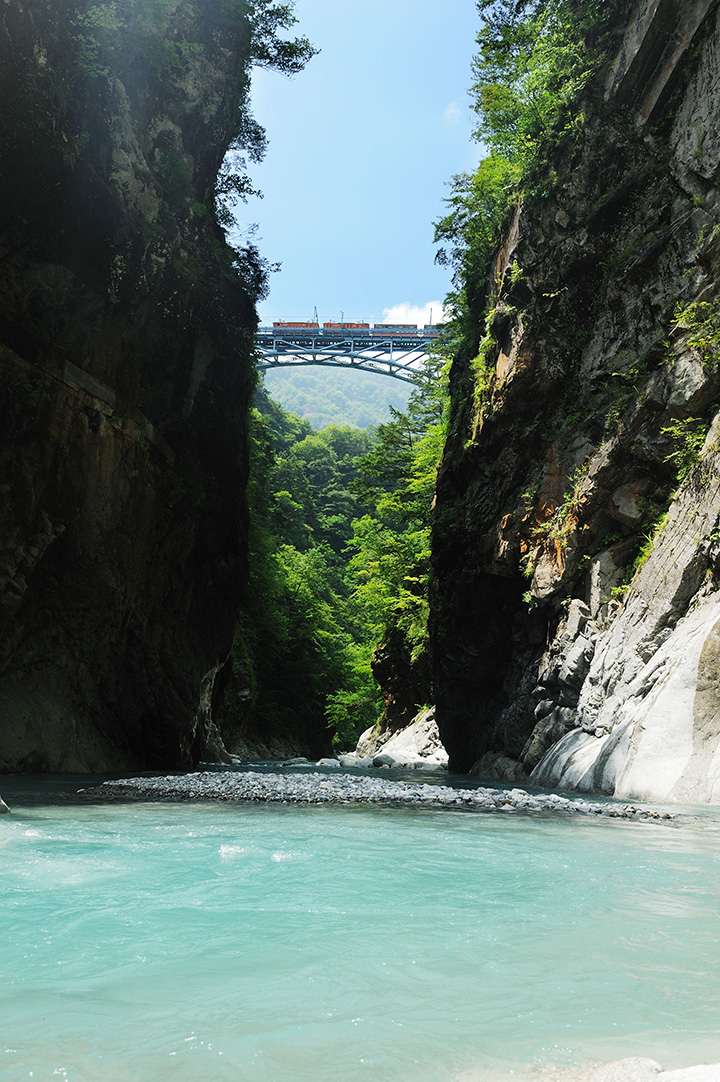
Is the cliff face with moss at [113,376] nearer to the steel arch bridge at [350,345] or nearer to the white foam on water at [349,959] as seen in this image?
the white foam on water at [349,959]

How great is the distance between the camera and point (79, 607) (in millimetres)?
15234

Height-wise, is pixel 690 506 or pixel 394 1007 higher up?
pixel 690 506

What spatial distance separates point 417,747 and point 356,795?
16371 mm

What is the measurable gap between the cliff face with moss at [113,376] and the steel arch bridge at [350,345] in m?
27.8

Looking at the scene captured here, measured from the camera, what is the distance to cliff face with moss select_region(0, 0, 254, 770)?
13.1 metres

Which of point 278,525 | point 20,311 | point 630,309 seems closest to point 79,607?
point 20,311

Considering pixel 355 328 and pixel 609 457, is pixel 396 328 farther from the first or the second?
pixel 609 457

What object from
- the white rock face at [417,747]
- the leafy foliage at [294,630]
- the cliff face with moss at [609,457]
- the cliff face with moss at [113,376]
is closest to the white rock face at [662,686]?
the cliff face with moss at [609,457]

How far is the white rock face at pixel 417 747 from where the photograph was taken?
23.6 meters

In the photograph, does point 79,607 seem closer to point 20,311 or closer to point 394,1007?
point 20,311

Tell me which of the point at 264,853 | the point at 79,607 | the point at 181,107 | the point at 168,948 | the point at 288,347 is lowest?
the point at 264,853

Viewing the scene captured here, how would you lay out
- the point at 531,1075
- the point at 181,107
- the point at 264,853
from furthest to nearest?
the point at 181,107, the point at 264,853, the point at 531,1075

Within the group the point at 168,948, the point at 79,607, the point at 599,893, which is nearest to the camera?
the point at 168,948

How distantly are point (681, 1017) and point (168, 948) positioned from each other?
1893 millimetres
